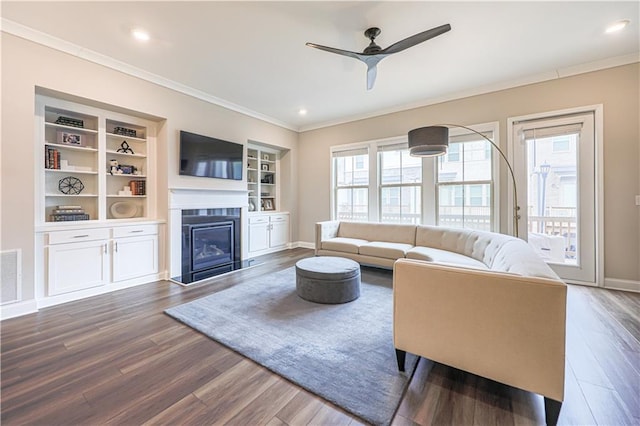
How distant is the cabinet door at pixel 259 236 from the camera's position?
5.43 meters

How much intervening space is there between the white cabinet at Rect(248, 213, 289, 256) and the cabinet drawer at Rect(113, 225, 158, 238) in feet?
6.09

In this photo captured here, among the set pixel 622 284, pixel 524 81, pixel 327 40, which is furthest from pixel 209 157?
pixel 622 284

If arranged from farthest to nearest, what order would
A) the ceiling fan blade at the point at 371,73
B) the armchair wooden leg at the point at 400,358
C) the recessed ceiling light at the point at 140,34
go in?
1. the ceiling fan blade at the point at 371,73
2. the recessed ceiling light at the point at 140,34
3. the armchair wooden leg at the point at 400,358

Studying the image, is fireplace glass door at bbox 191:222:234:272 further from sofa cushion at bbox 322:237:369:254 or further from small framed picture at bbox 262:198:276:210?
sofa cushion at bbox 322:237:369:254

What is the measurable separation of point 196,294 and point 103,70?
9.87 feet

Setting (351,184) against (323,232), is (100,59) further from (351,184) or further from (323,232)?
(351,184)

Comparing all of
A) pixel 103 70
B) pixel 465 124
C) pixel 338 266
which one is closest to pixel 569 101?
pixel 465 124

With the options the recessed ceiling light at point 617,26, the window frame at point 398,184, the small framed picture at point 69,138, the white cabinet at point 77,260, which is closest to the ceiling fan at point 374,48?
the recessed ceiling light at point 617,26

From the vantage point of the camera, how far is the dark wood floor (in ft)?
4.66

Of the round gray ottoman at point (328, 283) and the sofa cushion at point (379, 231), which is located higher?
the sofa cushion at point (379, 231)

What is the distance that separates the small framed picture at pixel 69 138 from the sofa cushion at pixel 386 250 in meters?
4.23

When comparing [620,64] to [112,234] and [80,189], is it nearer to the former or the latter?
[112,234]

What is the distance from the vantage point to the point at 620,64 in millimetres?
3277

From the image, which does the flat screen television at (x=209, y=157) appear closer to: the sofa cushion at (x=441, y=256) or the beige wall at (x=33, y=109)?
the beige wall at (x=33, y=109)
